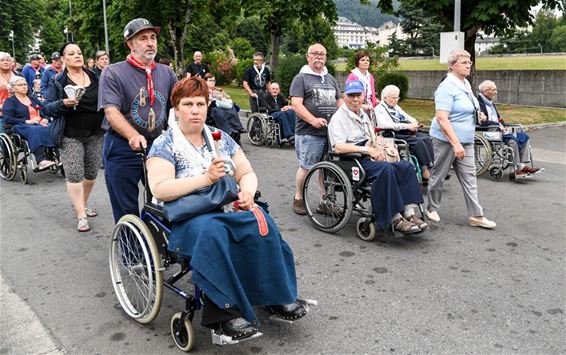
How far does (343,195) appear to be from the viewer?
5.79m

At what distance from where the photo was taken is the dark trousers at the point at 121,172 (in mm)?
4457

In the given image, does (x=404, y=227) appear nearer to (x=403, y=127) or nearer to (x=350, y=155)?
(x=350, y=155)

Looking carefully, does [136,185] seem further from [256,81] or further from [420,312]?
[256,81]

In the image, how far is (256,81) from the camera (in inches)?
508

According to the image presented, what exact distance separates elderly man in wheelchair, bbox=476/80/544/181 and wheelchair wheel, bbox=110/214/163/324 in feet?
19.4

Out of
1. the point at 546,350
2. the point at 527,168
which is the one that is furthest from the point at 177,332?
the point at 527,168

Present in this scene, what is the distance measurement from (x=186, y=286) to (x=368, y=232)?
2011 mm

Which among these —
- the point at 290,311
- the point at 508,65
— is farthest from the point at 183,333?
the point at 508,65

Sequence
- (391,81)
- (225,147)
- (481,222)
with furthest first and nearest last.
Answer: (391,81) < (481,222) < (225,147)

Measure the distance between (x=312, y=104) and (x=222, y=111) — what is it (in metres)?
4.20

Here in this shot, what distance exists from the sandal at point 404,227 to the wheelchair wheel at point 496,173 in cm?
363

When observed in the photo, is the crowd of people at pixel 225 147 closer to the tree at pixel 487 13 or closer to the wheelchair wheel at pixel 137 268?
the wheelchair wheel at pixel 137 268

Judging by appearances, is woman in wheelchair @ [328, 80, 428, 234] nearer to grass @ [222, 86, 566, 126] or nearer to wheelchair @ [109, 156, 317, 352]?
wheelchair @ [109, 156, 317, 352]

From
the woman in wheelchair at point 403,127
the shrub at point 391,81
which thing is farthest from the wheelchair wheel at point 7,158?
the shrub at point 391,81
